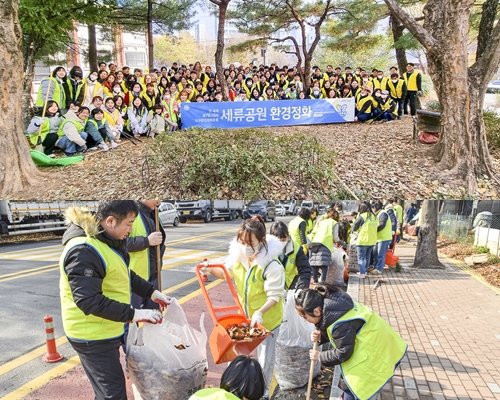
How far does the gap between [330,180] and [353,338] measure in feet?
7.47

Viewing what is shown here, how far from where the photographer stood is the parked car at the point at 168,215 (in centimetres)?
328

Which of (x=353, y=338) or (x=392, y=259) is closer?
(x=353, y=338)

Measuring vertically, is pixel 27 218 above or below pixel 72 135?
below

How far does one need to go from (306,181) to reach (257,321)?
187 centimetres

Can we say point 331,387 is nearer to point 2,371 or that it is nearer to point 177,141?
point 2,371

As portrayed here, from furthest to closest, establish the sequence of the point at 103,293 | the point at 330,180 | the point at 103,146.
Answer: the point at 103,146 < the point at 330,180 < the point at 103,293

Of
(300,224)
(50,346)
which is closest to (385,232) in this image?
(300,224)

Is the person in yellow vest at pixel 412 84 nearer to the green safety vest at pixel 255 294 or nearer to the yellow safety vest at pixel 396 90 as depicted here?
the yellow safety vest at pixel 396 90

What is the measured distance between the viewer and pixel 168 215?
3.29 metres

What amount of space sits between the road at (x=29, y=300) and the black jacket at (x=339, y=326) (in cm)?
145

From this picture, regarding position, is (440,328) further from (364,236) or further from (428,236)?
(364,236)

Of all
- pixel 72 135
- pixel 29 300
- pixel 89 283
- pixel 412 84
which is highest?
pixel 412 84

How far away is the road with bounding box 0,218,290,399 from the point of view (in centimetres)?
277

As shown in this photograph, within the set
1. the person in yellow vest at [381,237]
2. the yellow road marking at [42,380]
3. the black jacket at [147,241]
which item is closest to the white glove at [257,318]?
the black jacket at [147,241]
